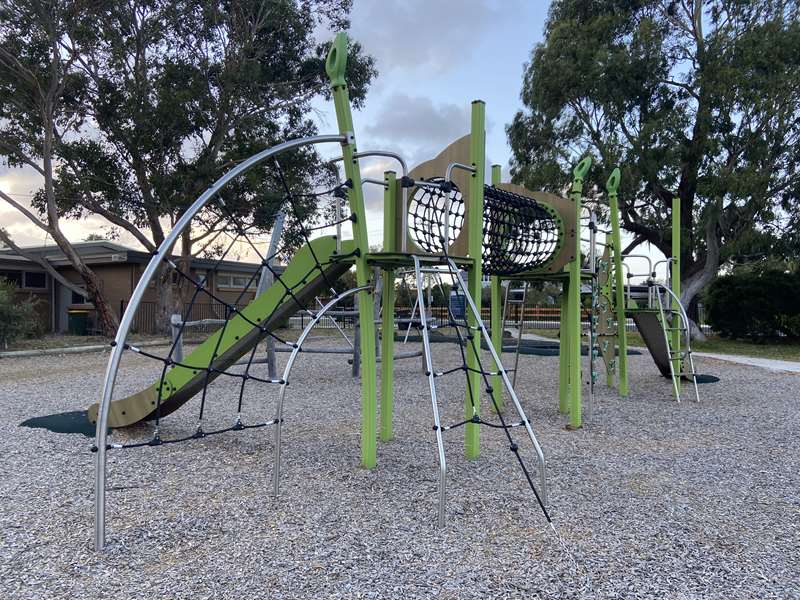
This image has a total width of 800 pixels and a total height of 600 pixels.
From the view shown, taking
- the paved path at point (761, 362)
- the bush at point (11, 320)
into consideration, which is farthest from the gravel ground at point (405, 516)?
the bush at point (11, 320)

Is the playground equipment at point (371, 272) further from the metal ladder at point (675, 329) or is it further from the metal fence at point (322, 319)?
the metal fence at point (322, 319)

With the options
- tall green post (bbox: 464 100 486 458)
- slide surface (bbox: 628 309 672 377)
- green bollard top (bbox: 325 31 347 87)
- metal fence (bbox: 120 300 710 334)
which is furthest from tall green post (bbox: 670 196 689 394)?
green bollard top (bbox: 325 31 347 87)

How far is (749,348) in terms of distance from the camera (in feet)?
48.3

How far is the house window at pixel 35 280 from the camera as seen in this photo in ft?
60.9

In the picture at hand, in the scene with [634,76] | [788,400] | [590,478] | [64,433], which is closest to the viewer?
[590,478]

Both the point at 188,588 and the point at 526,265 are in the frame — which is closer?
the point at 188,588

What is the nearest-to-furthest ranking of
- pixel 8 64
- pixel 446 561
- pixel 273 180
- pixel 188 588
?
1. pixel 188 588
2. pixel 446 561
3. pixel 8 64
4. pixel 273 180

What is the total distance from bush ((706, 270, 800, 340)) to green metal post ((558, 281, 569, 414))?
1265cm

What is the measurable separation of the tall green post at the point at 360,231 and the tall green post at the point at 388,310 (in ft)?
0.83

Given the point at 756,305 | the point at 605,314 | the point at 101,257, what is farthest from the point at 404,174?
the point at 101,257

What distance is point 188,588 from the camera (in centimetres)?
227

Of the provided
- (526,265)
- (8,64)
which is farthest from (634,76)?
(8,64)

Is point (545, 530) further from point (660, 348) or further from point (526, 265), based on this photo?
point (660, 348)

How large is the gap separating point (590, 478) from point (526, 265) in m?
2.12
